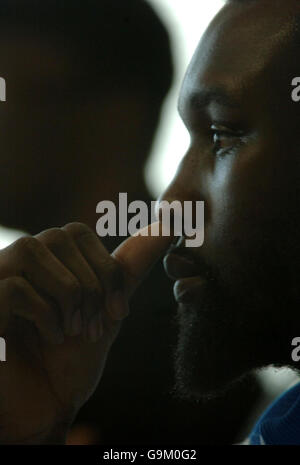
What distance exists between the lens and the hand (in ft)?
2.18

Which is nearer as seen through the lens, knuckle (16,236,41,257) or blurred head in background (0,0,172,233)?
knuckle (16,236,41,257)

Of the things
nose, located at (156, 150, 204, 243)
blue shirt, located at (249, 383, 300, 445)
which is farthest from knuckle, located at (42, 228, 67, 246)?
blue shirt, located at (249, 383, 300, 445)

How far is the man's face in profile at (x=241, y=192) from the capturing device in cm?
71

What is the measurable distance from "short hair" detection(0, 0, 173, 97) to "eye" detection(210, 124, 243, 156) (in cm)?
11

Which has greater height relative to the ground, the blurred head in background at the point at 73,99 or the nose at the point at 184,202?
the blurred head in background at the point at 73,99

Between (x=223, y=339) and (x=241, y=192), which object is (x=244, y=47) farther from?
(x=223, y=339)

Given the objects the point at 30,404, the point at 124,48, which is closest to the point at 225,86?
the point at 124,48

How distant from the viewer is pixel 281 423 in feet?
2.51

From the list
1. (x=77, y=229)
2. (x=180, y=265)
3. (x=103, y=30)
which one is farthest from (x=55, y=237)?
(x=103, y=30)

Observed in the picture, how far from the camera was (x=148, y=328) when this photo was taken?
78 centimetres

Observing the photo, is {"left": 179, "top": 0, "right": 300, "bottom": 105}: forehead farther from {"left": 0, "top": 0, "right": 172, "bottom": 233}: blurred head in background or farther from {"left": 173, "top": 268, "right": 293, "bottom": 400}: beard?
{"left": 173, "top": 268, "right": 293, "bottom": 400}: beard

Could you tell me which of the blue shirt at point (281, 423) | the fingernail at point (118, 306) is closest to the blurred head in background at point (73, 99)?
the fingernail at point (118, 306)

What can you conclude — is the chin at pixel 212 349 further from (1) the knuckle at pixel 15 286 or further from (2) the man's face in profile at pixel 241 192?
(1) the knuckle at pixel 15 286

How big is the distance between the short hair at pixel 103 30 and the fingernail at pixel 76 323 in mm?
299
